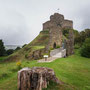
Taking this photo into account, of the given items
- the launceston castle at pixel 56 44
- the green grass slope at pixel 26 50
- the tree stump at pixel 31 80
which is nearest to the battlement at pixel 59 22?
the green grass slope at pixel 26 50

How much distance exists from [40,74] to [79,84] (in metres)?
2.83

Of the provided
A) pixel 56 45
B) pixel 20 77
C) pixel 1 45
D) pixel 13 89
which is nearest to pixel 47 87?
pixel 20 77

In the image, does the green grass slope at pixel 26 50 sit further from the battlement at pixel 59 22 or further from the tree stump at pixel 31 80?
the tree stump at pixel 31 80

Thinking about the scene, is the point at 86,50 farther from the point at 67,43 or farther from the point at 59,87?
the point at 59,87

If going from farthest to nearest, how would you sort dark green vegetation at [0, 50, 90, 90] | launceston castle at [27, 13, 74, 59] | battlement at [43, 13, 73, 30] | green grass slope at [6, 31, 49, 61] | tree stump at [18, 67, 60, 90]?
1. battlement at [43, 13, 73, 30]
2. green grass slope at [6, 31, 49, 61]
3. launceston castle at [27, 13, 74, 59]
4. dark green vegetation at [0, 50, 90, 90]
5. tree stump at [18, 67, 60, 90]

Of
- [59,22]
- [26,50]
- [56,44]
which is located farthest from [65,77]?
[59,22]

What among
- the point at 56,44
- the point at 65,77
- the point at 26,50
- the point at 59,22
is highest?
the point at 59,22

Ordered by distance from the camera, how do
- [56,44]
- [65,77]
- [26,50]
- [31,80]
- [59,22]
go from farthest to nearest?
[59,22]
[26,50]
[56,44]
[65,77]
[31,80]

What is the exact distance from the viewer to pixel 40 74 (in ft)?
16.1

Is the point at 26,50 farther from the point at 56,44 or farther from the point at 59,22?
the point at 59,22

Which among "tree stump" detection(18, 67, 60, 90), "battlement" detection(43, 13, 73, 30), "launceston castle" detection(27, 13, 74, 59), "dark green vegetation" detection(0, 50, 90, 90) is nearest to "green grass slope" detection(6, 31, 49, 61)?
"launceston castle" detection(27, 13, 74, 59)

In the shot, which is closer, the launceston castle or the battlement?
the launceston castle

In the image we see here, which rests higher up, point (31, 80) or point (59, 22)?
point (59, 22)

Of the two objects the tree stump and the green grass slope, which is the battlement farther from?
the tree stump
